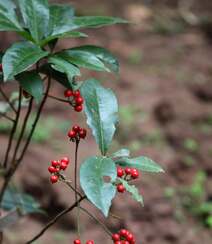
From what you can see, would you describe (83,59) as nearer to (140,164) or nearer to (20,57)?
(20,57)

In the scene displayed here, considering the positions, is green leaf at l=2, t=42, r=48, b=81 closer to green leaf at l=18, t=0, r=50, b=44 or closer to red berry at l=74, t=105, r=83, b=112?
green leaf at l=18, t=0, r=50, b=44

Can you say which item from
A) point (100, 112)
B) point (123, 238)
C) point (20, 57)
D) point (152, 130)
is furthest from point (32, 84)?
point (152, 130)

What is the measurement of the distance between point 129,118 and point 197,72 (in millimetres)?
1180

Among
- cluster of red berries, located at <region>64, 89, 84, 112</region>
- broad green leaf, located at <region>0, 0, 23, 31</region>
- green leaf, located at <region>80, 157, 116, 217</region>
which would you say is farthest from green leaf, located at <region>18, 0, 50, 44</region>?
green leaf, located at <region>80, 157, 116, 217</region>

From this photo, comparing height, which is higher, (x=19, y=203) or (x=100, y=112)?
(x=100, y=112)

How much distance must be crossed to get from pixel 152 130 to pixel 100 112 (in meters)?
2.64

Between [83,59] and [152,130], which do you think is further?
[152,130]

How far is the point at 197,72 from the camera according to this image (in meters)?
5.02

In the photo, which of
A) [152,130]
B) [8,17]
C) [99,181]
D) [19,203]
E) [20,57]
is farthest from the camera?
[152,130]

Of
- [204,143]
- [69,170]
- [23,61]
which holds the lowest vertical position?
[204,143]

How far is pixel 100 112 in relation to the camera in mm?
1438

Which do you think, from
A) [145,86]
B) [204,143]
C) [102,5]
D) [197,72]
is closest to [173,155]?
[204,143]

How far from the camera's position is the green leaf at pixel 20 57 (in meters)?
1.32

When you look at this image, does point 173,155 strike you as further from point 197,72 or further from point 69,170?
point 197,72
